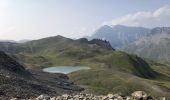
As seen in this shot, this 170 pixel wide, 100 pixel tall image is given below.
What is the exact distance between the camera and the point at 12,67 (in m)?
99.0

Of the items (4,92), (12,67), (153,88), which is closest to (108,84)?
(153,88)

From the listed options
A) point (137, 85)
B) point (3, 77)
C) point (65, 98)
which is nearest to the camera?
point (65, 98)

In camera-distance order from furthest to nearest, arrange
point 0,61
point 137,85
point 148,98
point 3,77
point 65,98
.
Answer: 1. point 137,85
2. point 0,61
3. point 3,77
4. point 65,98
5. point 148,98

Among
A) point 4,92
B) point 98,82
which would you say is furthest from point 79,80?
point 4,92

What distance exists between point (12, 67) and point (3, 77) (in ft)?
103

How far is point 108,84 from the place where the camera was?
179m

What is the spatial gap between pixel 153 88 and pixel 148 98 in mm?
143856

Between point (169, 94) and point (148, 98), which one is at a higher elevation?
point (148, 98)

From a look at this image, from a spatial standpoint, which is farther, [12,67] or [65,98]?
[12,67]

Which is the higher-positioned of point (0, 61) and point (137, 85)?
point (0, 61)

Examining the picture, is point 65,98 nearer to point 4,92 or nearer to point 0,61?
point 4,92

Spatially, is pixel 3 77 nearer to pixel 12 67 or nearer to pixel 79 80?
pixel 12 67

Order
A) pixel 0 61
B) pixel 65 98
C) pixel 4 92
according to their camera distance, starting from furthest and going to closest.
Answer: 1. pixel 0 61
2. pixel 4 92
3. pixel 65 98

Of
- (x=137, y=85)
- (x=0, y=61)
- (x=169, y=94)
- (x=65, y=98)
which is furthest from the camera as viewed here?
(x=137, y=85)
